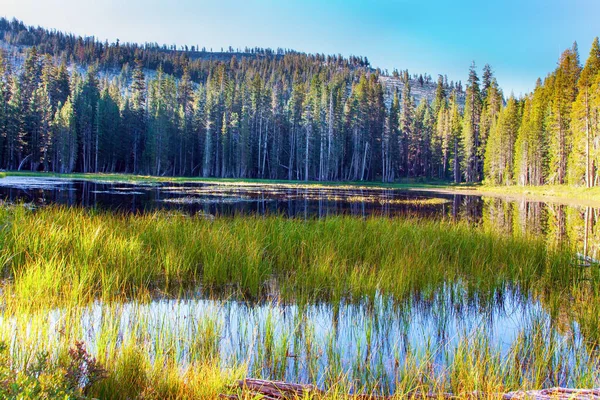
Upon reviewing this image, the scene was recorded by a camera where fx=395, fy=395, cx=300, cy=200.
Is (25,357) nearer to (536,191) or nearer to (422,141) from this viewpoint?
(536,191)

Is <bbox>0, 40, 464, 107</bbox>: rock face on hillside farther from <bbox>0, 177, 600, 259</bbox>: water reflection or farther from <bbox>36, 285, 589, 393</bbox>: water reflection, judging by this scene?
<bbox>36, 285, 589, 393</bbox>: water reflection

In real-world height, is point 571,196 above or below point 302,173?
below

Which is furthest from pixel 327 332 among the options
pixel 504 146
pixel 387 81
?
pixel 387 81

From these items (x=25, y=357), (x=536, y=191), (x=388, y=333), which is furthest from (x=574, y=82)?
(x=25, y=357)

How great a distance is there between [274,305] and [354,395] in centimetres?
303

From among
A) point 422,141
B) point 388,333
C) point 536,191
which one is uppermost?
point 422,141

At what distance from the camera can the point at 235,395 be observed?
305 cm

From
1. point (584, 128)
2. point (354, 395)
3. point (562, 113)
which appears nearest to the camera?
point (354, 395)

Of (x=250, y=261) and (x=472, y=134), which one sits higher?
(x=472, y=134)

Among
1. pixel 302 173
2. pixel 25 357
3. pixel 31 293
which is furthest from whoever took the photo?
pixel 302 173

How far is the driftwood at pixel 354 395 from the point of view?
3008 mm

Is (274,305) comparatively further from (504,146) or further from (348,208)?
(504,146)

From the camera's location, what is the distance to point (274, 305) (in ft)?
19.4

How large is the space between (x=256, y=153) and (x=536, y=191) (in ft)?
159
